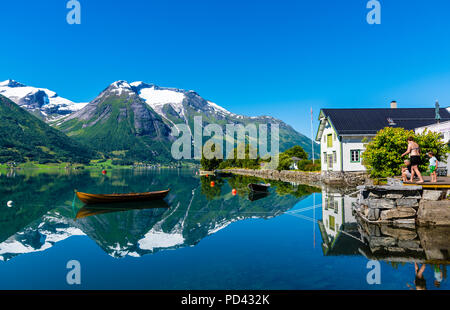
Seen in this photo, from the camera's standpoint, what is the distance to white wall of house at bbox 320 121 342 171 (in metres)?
42.5

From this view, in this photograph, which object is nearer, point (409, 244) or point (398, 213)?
point (409, 244)

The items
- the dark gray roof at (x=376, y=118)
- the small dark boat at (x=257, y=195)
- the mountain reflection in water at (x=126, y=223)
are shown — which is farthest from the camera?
the dark gray roof at (x=376, y=118)

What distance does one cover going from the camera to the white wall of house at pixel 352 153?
41281mm

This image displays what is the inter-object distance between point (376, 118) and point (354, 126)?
5465 mm

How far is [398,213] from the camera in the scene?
15711 mm

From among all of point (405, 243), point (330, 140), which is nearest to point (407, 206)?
point (405, 243)

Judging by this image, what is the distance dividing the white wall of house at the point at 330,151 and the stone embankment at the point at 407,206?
88.0 feet

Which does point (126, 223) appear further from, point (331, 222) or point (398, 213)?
point (398, 213)

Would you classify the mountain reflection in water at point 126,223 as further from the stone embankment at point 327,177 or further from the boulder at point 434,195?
the stone embankment at point 327,177

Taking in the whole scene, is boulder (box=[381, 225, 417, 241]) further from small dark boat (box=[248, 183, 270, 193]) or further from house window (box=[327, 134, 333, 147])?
house window (box=[327, 134, 333, 147])

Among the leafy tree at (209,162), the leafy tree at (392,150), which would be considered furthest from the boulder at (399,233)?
the leafy tree at (209,162)
